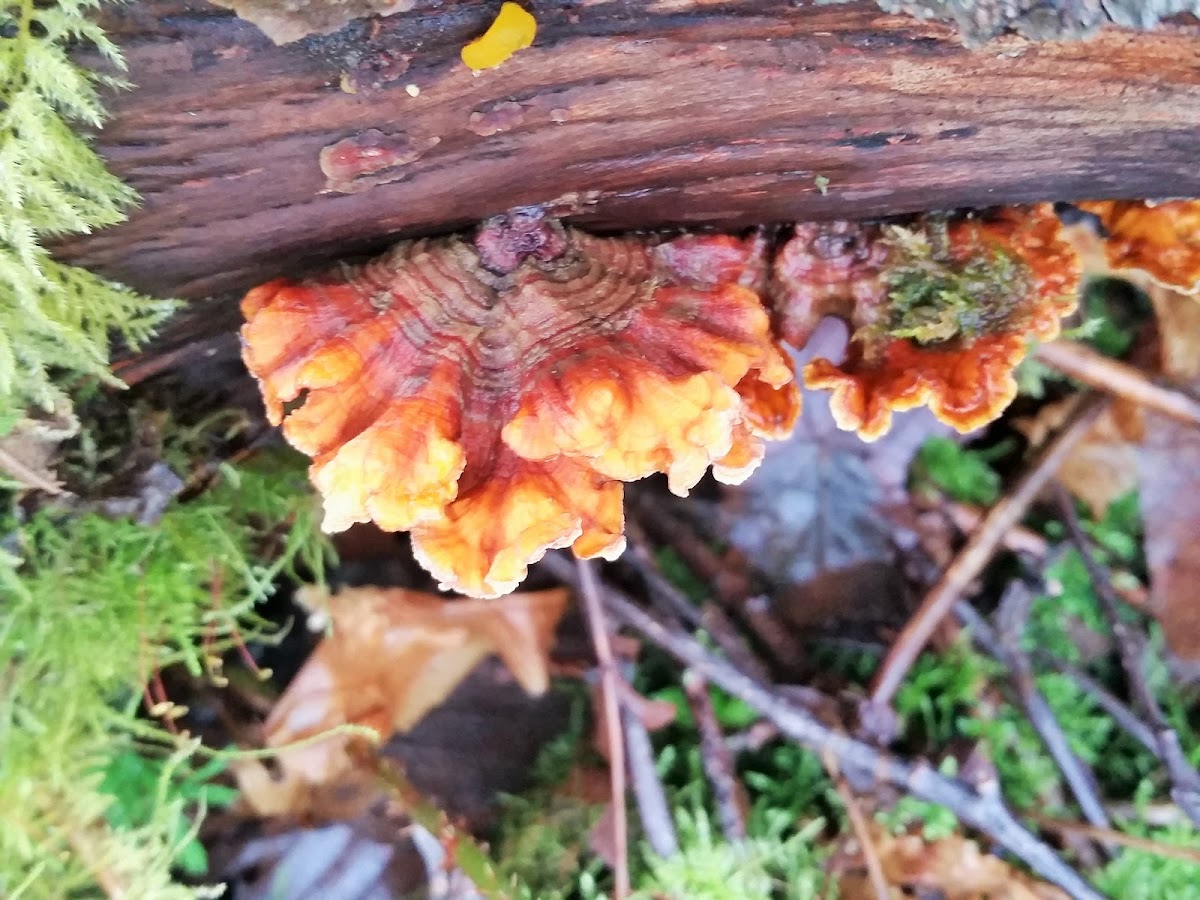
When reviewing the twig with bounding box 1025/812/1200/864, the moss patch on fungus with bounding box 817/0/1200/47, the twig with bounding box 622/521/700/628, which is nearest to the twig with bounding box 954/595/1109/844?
the twig with bounding box 1025/812/1200/864

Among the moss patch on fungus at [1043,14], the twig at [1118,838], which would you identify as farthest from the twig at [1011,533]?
the moss patch on fungus at [1043,14]

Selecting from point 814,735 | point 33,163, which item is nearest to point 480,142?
point 33,163

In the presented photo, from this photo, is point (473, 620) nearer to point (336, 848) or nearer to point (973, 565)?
point (336, 848)

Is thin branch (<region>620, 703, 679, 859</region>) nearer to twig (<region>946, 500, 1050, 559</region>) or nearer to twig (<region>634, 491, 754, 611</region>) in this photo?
twig (<region>634, 491, 754, 611</region>)

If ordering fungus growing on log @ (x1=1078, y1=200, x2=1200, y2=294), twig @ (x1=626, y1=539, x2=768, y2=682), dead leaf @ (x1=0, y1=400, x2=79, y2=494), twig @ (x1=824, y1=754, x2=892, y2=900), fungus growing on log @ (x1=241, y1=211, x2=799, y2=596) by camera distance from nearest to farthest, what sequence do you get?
fungus growing on log @ (x1=241, y1=211, x2=799, y2=596), dead leaf @ (x1=0, y1=400, x2=79, y2=494), fungus growing on log @ (x1=1078, y1=200, x2=1200, y2=294), twig @ (x1=824, y1=754, x2=892, y2=900), twig @ (x1=626, y1=539, x2=768, y2=682)

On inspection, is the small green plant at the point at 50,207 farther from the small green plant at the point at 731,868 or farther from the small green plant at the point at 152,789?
the small green plant at the point at 731,868

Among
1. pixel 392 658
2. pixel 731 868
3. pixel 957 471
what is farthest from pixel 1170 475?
pixel 392 658
